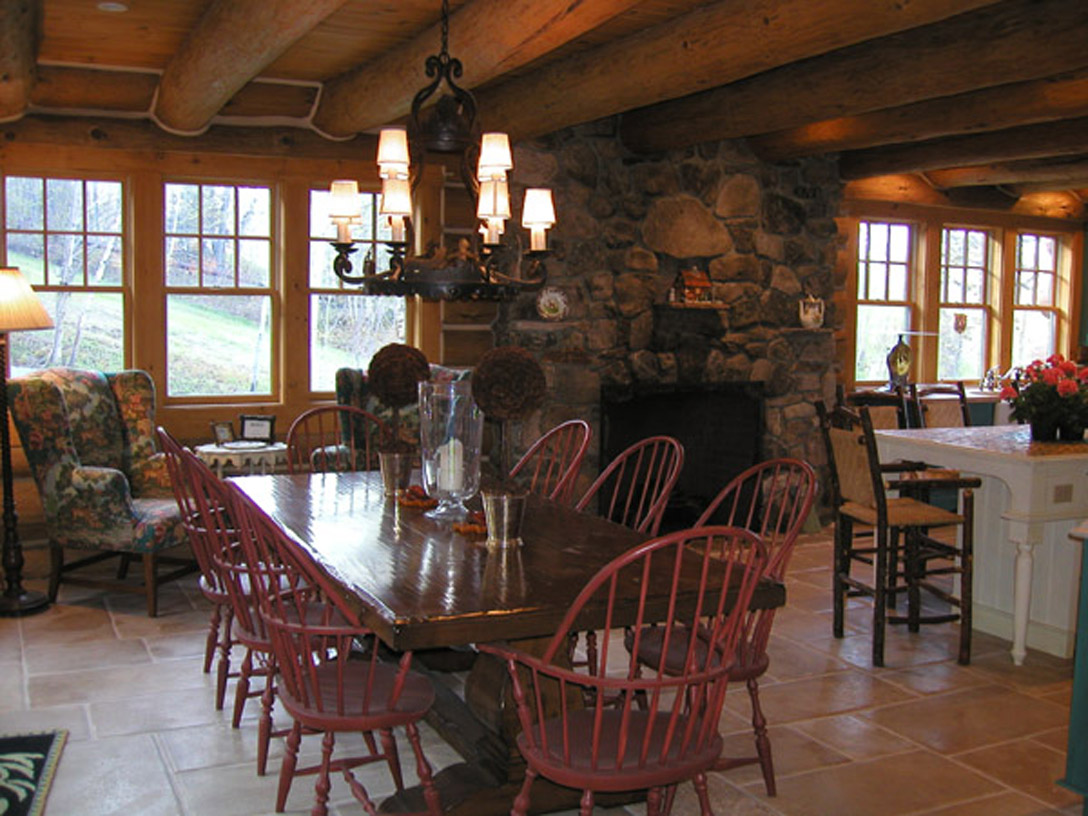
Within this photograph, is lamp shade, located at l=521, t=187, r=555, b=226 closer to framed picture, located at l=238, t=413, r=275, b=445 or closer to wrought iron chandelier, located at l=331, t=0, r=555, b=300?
wrought iron chandelier, located at l=331, t=0, r=555, b=300

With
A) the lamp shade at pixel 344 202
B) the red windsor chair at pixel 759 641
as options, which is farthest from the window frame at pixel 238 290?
the red windsor chair at pixel 759 641

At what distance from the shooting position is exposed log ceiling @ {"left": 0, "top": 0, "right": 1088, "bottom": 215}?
3.95 m

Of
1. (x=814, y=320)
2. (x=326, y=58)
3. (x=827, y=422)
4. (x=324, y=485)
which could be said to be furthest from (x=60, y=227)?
(x=814, y=320)

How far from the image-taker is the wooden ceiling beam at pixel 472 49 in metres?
3.81

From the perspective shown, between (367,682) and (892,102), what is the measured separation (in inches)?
141

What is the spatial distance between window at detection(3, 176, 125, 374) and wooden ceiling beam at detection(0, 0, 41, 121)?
19.4 inches

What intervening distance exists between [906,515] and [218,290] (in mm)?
3796

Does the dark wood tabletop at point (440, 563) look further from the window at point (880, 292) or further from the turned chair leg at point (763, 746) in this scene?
the window at point (880, 292)

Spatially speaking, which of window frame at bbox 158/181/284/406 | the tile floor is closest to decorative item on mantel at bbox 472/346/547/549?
the tile floor

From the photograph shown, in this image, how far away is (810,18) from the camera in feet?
12.3

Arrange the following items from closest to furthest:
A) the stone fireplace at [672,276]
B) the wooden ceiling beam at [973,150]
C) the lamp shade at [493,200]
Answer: the lamp shade at [493,200] < the wooden ceiling beam at [973,150] < the stone fireplace at [672,276]

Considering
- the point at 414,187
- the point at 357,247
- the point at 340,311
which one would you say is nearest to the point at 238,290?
the point at 340,311

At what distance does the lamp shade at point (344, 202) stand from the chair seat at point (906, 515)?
2.47 m

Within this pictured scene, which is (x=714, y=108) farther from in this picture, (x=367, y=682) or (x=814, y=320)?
(x=367, y=682)
